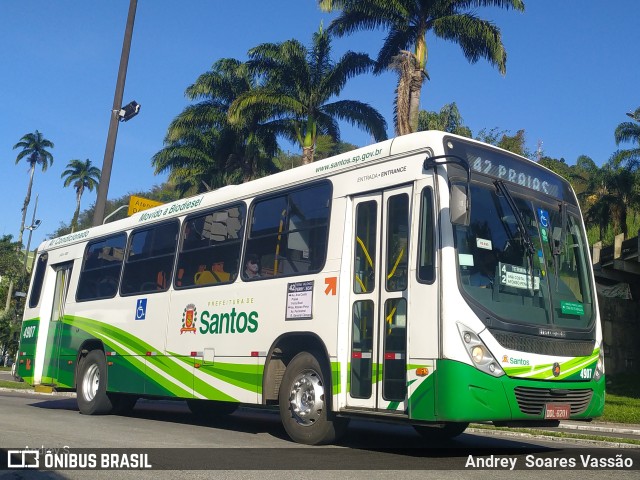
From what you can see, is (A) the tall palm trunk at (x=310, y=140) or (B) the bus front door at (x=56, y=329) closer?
(B) the bus front door at (x=56, y=329)

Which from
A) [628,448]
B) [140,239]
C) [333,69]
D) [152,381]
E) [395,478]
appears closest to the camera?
[395,478]

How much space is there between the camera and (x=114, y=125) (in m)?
19.8

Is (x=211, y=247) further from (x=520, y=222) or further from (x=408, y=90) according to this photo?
(x=408, y=90)

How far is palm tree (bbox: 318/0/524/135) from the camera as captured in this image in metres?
25.1

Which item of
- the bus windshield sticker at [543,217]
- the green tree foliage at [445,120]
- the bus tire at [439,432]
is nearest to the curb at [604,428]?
the bus tire at [439,432]

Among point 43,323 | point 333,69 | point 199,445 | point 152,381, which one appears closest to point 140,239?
point 152,381

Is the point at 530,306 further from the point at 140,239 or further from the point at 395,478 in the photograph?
the point at 140,239

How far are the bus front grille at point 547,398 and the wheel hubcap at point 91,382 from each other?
28.1 feet

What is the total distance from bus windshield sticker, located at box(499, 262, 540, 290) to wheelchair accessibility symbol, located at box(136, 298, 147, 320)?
6708 millimetres

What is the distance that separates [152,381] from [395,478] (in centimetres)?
643

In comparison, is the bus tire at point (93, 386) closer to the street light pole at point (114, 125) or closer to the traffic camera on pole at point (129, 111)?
the street light pole at point (114, 125)

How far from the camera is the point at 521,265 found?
823cm

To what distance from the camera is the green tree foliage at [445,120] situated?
48.5 m

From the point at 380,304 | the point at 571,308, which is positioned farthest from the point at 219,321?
the point at 571,308
